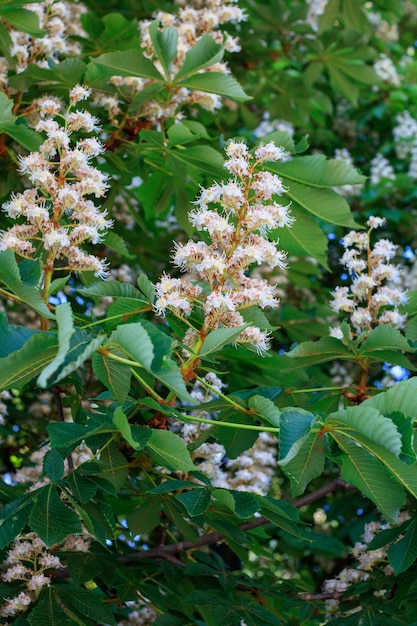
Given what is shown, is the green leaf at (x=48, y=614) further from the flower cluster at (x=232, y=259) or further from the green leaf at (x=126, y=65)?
the green leaf at (x=126, y=65)

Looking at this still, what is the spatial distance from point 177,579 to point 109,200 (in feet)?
4.33

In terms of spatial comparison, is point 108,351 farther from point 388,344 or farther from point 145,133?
point 145,133

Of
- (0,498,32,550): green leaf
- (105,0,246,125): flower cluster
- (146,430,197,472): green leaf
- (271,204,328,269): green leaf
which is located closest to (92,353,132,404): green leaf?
(146,430,197,472): green leaf

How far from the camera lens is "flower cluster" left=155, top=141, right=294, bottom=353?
1.69 m

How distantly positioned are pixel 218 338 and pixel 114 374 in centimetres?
20

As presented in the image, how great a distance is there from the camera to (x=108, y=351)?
149 centimetres

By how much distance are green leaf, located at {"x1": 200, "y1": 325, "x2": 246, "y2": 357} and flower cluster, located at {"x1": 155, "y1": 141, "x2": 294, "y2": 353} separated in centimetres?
10

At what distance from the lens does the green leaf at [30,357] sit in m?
1.36

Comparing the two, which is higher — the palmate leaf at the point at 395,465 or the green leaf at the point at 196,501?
the palmate leaf at the point at 395,465

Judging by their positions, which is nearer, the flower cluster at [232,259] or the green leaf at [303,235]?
the flower cluster at [232,259]

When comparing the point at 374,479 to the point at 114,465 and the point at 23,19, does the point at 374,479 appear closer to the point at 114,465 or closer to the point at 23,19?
the point at 114,465

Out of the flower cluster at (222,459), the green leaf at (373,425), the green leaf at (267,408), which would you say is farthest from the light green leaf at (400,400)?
the flower cluster at (222,459)

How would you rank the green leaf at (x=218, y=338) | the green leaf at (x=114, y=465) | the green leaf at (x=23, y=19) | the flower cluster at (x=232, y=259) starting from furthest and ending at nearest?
the green leaf at (x=23, y=19) < the green leaf at (x=114, y=465) < the flower cluster at (x=232, y=259) < the green leaf at (x=218, y=338)

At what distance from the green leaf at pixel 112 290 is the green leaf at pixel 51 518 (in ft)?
1.40
